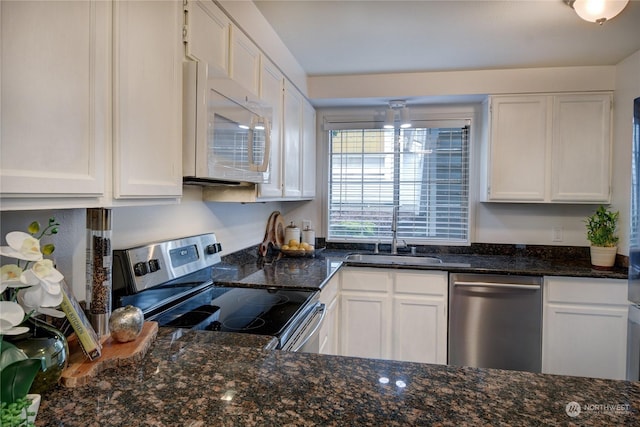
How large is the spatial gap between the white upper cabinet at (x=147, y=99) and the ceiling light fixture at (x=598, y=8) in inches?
66.7

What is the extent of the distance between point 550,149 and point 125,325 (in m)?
2.99

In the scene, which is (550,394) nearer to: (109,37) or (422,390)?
(422,390)

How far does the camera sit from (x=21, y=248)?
721 mm

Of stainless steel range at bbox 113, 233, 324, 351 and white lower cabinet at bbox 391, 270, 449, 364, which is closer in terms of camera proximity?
stainless steel range at bbox 113, 233, 324, 351

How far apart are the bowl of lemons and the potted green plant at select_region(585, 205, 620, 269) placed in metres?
2.02

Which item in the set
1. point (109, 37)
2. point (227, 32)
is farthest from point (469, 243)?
point (109, 37)

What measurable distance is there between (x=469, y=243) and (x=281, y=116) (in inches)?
76.0

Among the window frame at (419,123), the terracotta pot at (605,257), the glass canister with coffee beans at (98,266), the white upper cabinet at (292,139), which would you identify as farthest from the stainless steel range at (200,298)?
→ the terracotta pot at (605,257)

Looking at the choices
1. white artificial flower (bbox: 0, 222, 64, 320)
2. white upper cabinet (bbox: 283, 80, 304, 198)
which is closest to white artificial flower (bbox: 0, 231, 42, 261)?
white artificial flower (bbox: 0, 222, 64, 320)

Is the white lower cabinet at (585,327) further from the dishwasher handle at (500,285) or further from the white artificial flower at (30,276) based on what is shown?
the white artificial flower at (30,276)

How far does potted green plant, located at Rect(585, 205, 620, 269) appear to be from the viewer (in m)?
2.72

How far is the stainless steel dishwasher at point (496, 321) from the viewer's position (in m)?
2.62

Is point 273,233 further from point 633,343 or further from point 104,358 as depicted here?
point 633,343

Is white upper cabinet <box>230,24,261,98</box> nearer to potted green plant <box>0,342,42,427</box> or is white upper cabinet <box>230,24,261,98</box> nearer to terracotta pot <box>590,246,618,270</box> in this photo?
potted green plant <box>0,342,42,427</box>
